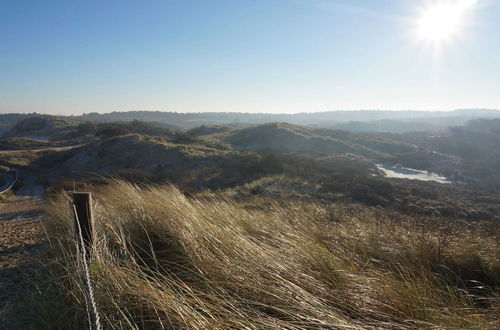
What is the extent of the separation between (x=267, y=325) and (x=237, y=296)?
398 mm

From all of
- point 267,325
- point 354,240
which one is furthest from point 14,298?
point 354,240

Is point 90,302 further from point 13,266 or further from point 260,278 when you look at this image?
point 13,266

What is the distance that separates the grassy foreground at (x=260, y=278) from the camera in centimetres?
184

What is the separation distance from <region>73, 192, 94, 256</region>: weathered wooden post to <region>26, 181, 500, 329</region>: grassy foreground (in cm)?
17

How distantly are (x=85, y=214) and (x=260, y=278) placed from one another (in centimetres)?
190

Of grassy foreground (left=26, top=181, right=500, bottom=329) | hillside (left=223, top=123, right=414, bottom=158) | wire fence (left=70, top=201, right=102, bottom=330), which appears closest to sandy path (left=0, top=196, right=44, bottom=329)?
grassy foreground (left=26, top=181, right=500, bottom=329)

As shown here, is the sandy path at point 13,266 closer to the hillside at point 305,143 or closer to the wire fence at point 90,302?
the wire fence at point 90,302

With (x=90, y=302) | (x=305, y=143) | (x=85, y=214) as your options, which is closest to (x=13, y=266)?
(x=85, y=214)

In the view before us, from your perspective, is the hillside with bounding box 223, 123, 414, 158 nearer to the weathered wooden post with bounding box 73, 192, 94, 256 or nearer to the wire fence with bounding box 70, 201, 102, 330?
the weathered wooden post with bounding box 73, 192, 94, 256

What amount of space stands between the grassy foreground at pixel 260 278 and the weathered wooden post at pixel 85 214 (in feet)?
0.55

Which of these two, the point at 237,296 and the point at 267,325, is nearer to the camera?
the point at 267,325

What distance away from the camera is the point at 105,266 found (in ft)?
7.56

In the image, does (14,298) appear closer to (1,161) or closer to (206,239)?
(206,239)

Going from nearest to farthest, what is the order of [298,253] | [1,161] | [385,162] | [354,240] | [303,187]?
[298,253] < [354,240] < [303,187] < [1,161] < [385,162]
